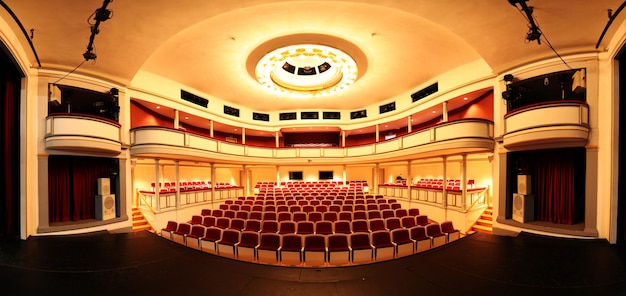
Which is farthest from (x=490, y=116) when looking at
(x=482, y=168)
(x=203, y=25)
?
(x=203, y=25)

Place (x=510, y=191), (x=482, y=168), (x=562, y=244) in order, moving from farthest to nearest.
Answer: (x=482, y=168) → (x=510, y=191) → (x=562, y=244)

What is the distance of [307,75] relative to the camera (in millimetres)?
12562

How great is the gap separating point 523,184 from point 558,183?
0.71m

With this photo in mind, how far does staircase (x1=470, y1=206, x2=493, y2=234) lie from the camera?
8.38 m

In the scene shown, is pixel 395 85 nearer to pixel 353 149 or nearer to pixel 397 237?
pixel 353 149

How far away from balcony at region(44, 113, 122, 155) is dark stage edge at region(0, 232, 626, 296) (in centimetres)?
267

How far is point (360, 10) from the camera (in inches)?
264


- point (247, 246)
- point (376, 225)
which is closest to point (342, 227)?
point (376, 225)

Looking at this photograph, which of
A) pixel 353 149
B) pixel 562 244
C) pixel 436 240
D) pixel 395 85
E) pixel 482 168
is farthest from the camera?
pixel 353 149

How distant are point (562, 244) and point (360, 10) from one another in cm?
696

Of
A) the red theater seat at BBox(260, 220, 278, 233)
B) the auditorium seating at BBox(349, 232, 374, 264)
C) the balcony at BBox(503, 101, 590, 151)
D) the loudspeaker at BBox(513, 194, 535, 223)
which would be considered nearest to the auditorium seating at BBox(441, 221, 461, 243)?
the auditorium seating at BBox(349, 232, 374, 264)

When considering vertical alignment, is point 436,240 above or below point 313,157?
below

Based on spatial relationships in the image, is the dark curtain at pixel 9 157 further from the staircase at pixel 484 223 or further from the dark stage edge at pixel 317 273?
the staircase at pixel 484 223

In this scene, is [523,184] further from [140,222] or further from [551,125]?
[140,222]
